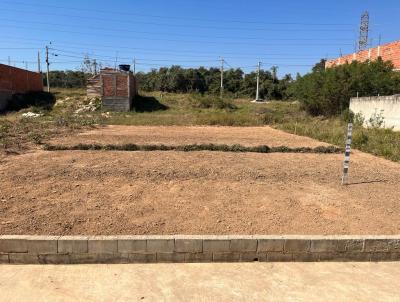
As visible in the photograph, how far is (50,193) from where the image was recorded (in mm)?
5703

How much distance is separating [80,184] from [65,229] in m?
2.06

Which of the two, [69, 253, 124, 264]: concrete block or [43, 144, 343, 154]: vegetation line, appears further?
[43, 144, 343, 154]: vegetation line

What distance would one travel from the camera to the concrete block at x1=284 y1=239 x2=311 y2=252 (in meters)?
3.95

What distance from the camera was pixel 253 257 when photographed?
3938 mm

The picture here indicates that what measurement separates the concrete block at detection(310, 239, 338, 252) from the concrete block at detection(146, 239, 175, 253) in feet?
5.07

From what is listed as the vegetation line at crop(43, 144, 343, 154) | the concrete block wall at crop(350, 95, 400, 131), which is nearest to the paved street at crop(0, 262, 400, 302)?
the vegetation line at crop(43, 144, 343, 154)

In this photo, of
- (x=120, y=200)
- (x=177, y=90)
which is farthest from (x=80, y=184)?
(x=177, y=90)

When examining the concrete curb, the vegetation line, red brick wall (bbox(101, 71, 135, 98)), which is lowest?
the concrete curb

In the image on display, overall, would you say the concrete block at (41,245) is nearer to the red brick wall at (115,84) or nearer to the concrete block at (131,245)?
the concrete block at (131,245)

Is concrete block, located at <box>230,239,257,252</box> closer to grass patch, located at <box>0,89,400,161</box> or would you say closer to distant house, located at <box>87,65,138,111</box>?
grass patch, located at <box>0,89,400,161</box>

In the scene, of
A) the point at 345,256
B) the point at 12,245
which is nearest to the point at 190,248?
the point at 345,256

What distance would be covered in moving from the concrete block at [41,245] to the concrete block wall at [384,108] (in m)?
15.5

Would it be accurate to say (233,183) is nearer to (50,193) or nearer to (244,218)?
(244,218)

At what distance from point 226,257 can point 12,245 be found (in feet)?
7.36
